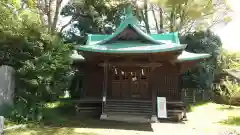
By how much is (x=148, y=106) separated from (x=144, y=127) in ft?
6.98

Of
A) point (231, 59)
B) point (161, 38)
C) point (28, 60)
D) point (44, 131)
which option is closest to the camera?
point (44, 131)

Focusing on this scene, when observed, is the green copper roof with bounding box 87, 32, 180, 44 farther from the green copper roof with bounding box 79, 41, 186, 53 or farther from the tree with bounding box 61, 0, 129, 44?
the tree with bounding box 61, 0, 129, 44

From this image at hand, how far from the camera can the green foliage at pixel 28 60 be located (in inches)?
408

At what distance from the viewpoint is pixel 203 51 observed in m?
24.8

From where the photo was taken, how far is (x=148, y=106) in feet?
42.9

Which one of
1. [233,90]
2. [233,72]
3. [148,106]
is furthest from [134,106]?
[233,72]

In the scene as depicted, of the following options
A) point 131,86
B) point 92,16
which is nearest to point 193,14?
point 92,16

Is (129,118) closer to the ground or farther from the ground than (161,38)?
closer to the ground

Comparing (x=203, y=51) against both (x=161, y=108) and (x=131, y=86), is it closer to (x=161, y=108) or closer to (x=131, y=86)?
(x=131, y=86)

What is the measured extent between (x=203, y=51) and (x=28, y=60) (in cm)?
1887

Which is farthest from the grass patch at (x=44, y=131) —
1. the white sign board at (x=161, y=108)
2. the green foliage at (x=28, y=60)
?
the white sign board at (x=161, y=108)

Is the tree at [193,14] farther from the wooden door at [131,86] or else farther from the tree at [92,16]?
the wooden door at [131,86]

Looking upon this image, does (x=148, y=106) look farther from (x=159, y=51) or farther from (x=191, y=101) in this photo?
(x=191, y=101)

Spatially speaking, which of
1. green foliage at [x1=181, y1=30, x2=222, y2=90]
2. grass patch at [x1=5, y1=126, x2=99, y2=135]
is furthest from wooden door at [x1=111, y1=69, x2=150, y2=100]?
green foliage at [x1=181, y1=30, x2=222, y2=90]
